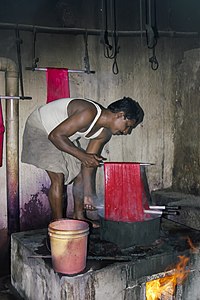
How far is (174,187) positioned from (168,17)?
3.32 meters

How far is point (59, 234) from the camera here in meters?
3.49

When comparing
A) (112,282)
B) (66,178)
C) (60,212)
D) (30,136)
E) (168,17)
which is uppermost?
(168,17)

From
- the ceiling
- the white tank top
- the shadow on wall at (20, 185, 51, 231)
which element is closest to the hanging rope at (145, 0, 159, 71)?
the ceiling

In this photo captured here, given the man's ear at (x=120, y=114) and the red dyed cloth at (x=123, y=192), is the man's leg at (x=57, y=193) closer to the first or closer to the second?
the red dyed cloth at (x=123, y=192)

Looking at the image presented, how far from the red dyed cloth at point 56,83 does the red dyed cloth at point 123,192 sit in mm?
1986

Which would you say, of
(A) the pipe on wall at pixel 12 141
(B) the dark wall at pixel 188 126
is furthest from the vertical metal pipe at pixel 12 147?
(B) the dark wall at pixel 188 126

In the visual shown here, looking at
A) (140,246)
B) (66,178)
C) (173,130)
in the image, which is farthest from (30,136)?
(173,130)

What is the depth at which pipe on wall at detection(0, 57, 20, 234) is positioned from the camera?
5.38m

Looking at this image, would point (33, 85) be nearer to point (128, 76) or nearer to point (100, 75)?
point (100, 75)

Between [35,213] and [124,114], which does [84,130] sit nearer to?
[124,114]

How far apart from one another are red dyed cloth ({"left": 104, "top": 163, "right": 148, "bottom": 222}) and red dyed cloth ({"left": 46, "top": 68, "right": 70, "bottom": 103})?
199 centimetres

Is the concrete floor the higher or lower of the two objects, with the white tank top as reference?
lower

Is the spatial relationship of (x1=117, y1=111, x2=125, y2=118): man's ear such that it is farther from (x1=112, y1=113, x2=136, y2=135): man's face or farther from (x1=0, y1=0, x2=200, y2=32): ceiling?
(x1=0, y1=0, x2=200, y2=32): ceiling

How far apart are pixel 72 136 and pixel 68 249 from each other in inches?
68.8
